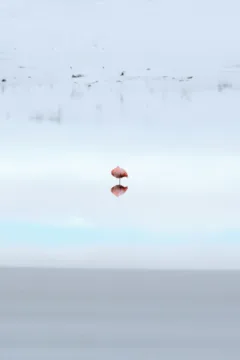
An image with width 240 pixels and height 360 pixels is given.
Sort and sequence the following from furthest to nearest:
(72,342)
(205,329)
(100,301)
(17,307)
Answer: (100,301), (17,307), (205,329), (72,342)

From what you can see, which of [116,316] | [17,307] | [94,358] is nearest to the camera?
[94,358]

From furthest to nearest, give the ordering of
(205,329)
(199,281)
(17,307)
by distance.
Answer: (199,281) < (17,307) < (205,329)

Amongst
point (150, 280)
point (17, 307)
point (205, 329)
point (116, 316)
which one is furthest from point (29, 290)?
point (205, 329)

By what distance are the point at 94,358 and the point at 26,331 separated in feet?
3.28

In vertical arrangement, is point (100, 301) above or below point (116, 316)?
above

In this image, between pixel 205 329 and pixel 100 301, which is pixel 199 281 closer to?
pixel 100 301

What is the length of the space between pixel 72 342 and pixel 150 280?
568 centimetres

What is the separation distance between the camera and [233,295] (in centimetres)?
1103

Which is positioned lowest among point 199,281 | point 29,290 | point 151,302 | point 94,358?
point 94,358

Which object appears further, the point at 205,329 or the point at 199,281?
the point at 199,281

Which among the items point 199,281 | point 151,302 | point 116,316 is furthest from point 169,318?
point 199,281

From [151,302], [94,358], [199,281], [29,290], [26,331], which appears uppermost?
[199,281]

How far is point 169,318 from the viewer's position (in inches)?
346

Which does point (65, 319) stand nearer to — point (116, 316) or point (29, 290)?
point (116, 316)
